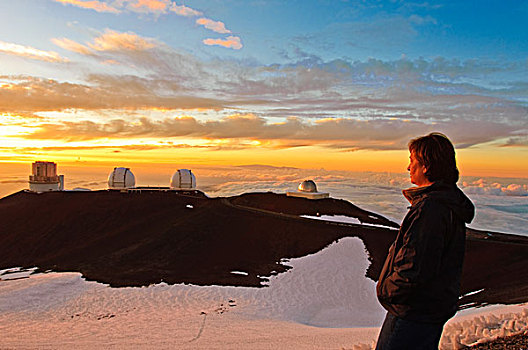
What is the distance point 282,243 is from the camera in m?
24.2

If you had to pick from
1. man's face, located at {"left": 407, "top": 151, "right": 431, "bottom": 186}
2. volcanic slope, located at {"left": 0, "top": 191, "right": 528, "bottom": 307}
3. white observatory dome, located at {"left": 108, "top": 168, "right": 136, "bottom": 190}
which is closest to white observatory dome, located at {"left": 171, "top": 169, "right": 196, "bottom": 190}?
white observatory dome, located at {"left": 108, "top": 168, "right": 136, "bottom": 190}

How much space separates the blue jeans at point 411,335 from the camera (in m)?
2.65

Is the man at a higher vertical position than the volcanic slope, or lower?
higher

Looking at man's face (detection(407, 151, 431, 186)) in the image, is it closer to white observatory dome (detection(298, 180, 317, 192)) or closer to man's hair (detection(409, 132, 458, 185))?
man's hair (detection(409, 132, 458, 185))

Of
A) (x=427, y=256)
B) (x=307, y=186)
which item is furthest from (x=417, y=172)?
(x=307, y=186)

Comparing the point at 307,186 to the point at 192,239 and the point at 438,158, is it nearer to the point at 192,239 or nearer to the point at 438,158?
the point at 192,239

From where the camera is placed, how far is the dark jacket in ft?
8.15

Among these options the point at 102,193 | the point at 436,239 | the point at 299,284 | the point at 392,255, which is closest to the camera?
the point at 436,239

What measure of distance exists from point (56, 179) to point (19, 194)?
3900mm

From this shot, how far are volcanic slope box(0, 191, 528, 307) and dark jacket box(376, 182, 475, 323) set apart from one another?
11487 mm

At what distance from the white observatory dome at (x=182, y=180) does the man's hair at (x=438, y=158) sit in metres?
39.9

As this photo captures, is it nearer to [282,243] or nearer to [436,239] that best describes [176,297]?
[282,243]

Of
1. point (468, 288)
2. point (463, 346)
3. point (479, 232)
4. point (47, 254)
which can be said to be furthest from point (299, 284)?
point (47, 254)

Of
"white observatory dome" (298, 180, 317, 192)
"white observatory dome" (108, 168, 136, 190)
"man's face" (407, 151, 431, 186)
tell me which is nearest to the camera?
"man's face" (407, 151, 431, 186)
